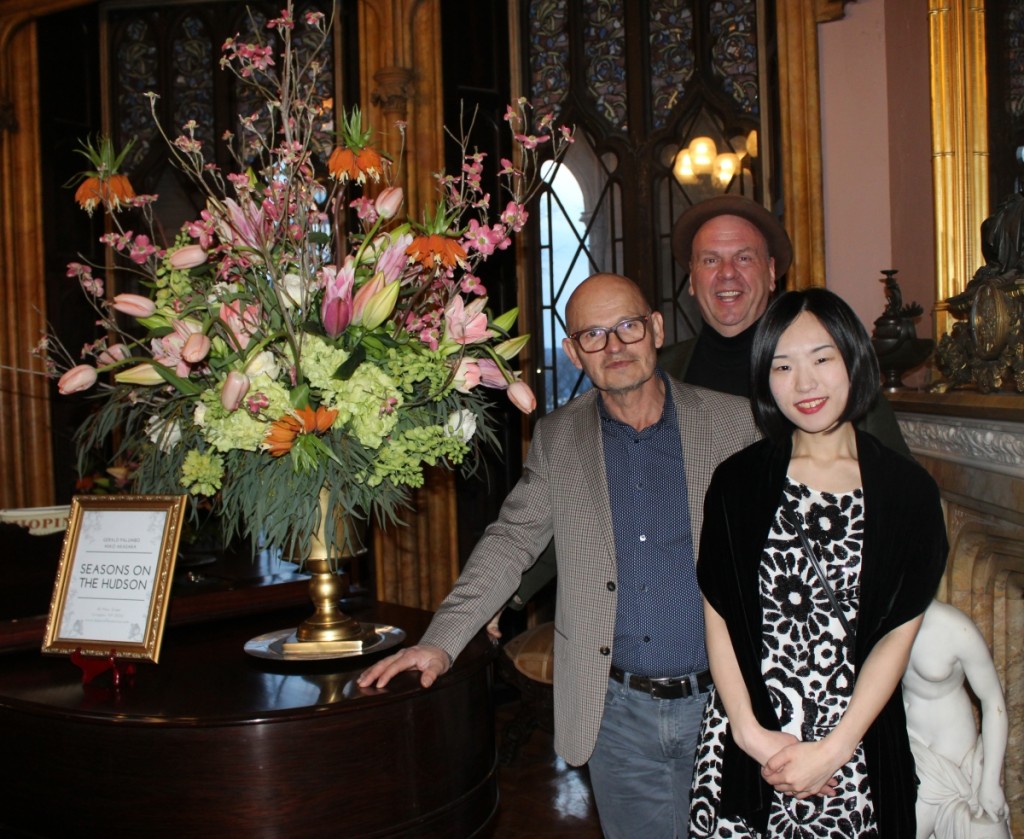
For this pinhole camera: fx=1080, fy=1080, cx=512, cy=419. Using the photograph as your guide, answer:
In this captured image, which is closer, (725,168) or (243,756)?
(243,756)

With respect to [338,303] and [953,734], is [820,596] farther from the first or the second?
[338,303]

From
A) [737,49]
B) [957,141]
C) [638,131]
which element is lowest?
[957,141]

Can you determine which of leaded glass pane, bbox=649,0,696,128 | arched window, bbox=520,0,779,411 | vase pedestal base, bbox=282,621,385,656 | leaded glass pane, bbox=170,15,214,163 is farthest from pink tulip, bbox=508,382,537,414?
leaded glass pane, bbox=170,15,214,163

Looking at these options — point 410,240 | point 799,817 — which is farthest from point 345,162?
A: point 799,817

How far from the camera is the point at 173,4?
19.0 ft

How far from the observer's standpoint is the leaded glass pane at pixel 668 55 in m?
5.16

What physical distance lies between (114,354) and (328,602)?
2.05 ft

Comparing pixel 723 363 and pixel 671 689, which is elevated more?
pixel 723 363

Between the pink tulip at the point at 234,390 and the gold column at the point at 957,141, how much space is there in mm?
2489

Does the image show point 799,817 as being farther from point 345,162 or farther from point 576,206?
point 576,206

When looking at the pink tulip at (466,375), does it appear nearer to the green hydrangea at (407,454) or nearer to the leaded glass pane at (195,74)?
the green hydrangea at (407,454)

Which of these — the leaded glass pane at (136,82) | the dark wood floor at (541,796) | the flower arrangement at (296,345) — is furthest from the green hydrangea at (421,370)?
the leaded glass pane at (136,82)

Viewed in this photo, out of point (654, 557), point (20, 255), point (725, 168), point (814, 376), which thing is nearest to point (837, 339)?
point (814, 376)

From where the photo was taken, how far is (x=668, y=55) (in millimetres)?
5203
